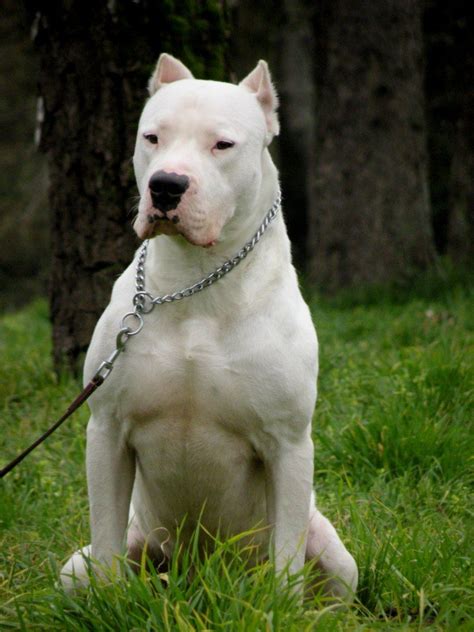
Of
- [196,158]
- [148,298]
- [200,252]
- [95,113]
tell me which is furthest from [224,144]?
[95,113]

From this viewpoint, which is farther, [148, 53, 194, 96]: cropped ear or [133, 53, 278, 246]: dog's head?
[148, 53, 194, 96]: cropped ear

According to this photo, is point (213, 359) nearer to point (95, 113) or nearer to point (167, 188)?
point (167, 188)

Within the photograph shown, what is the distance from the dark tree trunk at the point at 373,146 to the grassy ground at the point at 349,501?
1513 millimetres

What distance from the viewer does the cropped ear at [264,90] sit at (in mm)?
2920

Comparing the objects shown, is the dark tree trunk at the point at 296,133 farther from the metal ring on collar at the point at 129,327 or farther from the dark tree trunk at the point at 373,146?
the metal ring on collar at the point at 129,327

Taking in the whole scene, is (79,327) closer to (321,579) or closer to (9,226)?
(321,579)

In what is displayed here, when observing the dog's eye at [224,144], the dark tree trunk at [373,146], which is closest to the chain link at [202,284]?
the dog's eye at [224,144]

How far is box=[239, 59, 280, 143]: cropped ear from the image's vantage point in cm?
292

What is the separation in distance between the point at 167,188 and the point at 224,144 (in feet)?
0.76

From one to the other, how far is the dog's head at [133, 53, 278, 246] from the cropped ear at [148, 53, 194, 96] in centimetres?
12

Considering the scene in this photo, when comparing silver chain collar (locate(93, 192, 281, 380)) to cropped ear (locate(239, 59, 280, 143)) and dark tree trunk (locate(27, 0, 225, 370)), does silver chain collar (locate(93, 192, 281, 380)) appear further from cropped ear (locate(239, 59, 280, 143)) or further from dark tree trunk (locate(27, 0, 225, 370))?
dark tree trunk (locate(27, 0, 225, 370))

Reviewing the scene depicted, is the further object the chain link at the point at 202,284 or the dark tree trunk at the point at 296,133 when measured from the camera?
the dark tree trunk at the point at 296,133

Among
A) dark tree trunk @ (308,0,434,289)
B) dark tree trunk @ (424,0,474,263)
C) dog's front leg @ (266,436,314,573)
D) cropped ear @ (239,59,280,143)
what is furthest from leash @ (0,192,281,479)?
dark tree trunk @ (424,0,474,263)

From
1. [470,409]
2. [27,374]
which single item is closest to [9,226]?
[27,374]
